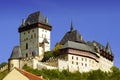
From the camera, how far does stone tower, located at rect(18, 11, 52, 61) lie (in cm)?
10762

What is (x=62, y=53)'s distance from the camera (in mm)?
101625

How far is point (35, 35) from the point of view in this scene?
10944 cm

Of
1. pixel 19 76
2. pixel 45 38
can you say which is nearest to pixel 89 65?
pixel 45 38

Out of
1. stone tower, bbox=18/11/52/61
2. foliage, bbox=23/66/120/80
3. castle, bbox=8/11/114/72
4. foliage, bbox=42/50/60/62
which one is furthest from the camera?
stone tower, bbox=18/11/52/61

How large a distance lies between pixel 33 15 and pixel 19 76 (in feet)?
185

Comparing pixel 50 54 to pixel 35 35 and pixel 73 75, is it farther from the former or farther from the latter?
pixel 73 75

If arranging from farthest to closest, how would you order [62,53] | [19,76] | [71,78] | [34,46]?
1. [34,46]
2. [62,53]
3. [71,78]
4. [19,76]

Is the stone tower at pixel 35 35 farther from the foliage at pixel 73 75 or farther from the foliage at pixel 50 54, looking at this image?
the foliage at pixel 73 75

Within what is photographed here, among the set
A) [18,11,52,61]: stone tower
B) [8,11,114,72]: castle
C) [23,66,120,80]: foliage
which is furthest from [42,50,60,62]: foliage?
[23,66,120,80]: foliage

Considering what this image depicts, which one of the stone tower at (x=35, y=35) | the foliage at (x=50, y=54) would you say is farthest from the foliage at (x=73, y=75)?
the stone tower at (x=35, y=35)

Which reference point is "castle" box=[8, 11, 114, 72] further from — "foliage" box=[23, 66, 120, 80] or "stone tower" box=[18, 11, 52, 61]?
"foliage" box=[23, 66, 120, 80]

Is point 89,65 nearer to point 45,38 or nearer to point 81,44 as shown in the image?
point 81,44

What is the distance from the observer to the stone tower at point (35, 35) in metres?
108

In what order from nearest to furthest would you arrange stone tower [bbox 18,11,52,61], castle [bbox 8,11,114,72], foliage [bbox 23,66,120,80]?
1. foliage [bbox 23,66,120,80]
2. castle [bbox 8,11,114,72]
3. stone tower [bbox 18,11,52,61]
